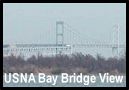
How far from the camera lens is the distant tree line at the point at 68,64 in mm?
10625

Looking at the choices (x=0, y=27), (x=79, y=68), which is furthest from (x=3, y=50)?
(x=79, y=68)

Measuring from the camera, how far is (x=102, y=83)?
10.5 metres

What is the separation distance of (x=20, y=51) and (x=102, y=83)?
3.44 ft

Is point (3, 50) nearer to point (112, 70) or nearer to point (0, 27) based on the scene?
point (0, 27)

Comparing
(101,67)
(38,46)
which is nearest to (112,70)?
(101,67)

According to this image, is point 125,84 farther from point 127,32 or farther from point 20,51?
point 20,51

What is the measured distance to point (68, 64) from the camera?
35.1 feet

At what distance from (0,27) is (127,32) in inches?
58.4

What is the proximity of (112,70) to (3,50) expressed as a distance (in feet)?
4.35

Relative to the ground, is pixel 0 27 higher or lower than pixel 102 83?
higher

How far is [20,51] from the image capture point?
1068 cm

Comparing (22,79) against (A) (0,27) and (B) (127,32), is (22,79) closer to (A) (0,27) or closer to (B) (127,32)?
(A) (0,27)

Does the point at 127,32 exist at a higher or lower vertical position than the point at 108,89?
higher

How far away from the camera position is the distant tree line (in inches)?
418
